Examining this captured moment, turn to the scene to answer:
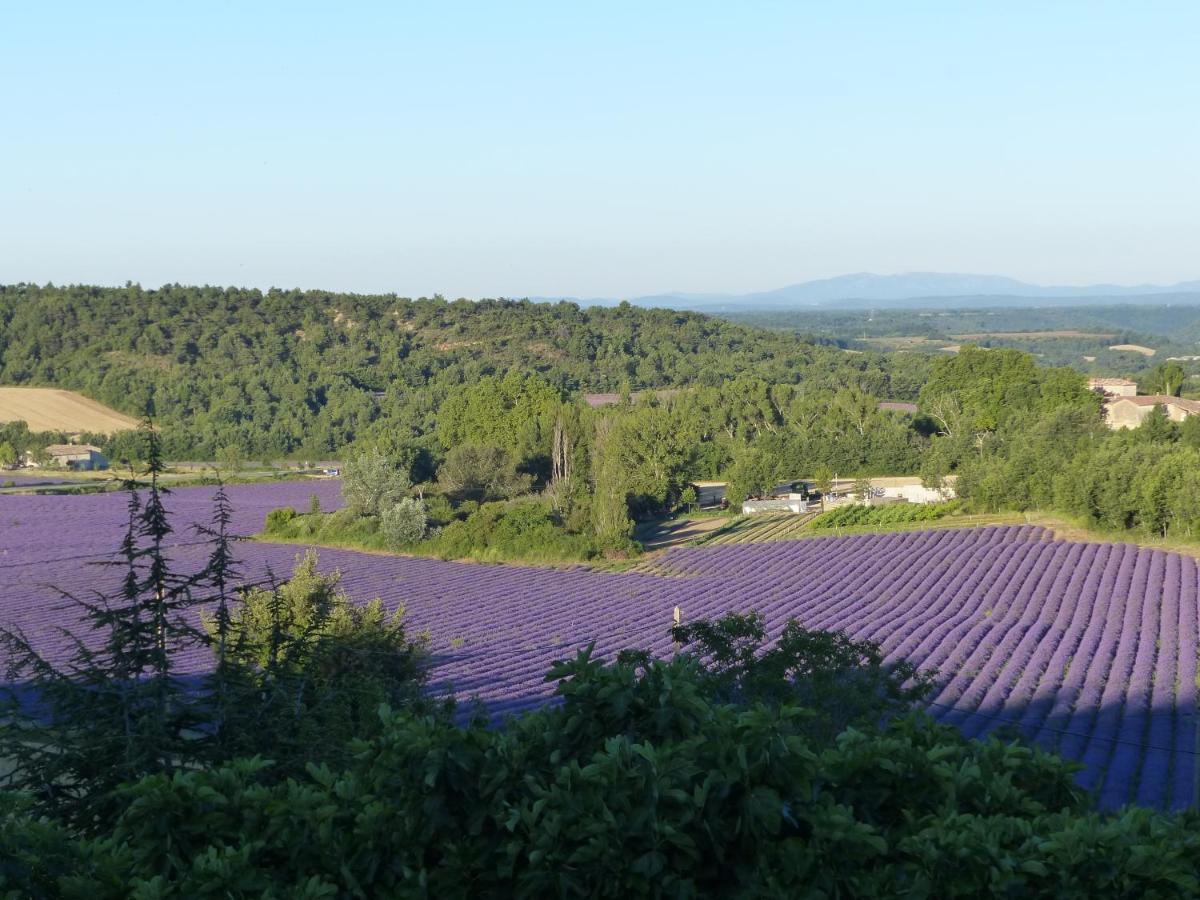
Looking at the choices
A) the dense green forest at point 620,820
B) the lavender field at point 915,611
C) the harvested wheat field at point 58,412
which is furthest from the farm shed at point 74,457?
the dense green forest at point 620,820

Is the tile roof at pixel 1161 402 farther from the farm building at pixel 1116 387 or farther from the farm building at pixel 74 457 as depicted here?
the farm building at pixel 74 457

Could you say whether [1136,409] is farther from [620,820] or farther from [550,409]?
[620,820]

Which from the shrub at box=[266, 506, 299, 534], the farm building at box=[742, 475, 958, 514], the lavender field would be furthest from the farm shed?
the farm building at box=[742, 475, 958, 514]

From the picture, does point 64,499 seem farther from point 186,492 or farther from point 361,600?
point 361,600

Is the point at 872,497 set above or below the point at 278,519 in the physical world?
below

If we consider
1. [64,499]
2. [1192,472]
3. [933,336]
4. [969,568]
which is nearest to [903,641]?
[969,568]

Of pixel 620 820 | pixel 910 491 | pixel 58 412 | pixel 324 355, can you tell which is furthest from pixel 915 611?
pixel 324 355
